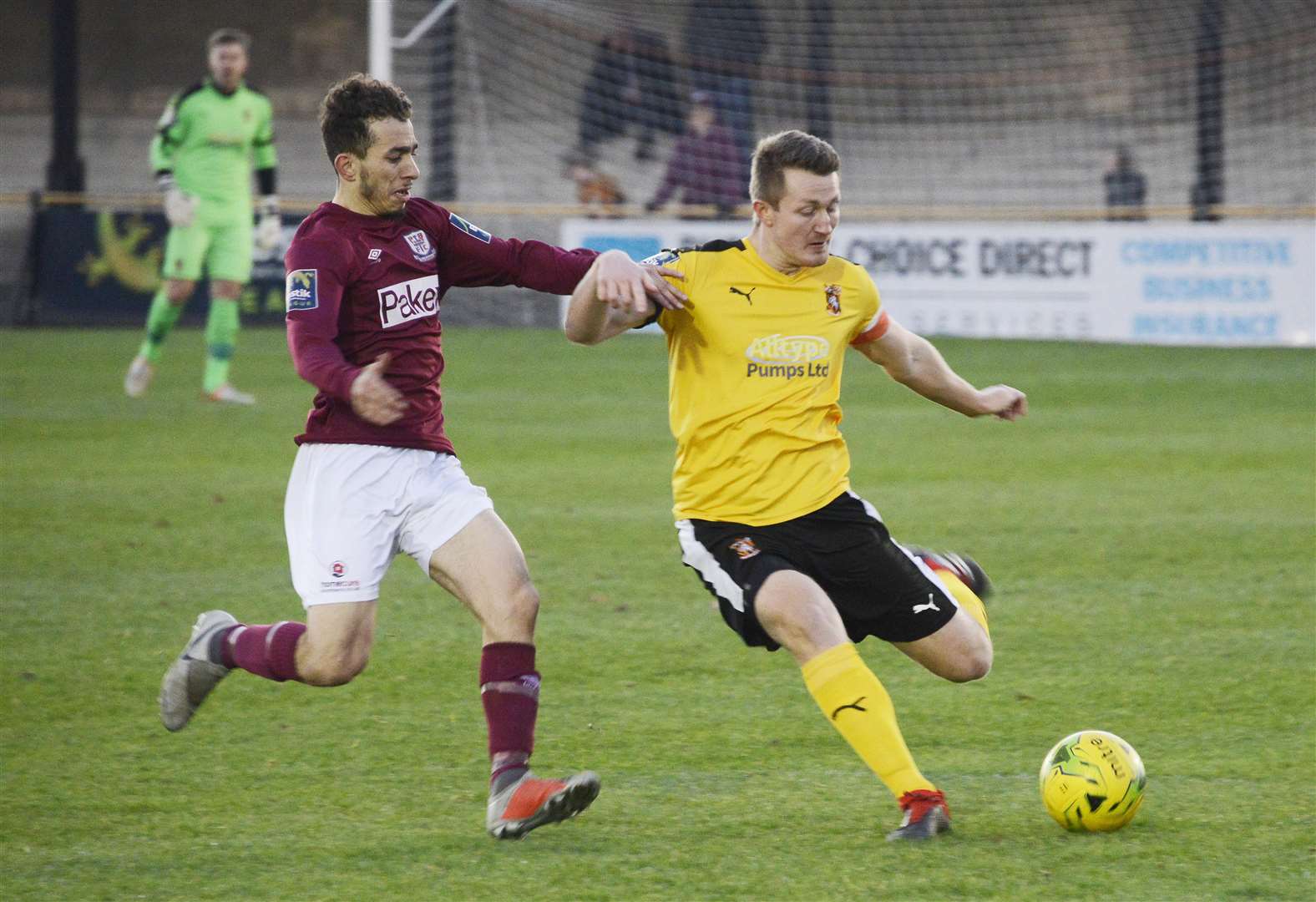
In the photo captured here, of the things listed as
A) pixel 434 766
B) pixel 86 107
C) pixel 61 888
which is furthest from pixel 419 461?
pixel 86 107

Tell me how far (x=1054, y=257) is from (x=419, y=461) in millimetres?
14364

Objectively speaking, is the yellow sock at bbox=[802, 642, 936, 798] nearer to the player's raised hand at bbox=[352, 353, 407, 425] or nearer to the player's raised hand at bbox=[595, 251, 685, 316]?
the player's raised hand at bbox=[595, 251, 685, 316]

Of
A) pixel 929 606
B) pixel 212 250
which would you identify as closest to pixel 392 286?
pixel 929 606

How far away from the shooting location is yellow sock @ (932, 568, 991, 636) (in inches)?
189

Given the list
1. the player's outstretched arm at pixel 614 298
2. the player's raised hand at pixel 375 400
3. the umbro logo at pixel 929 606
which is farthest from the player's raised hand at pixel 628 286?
the umbro logo at pixel 929 606

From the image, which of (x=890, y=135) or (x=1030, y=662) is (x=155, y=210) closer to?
(x=890, y=135)

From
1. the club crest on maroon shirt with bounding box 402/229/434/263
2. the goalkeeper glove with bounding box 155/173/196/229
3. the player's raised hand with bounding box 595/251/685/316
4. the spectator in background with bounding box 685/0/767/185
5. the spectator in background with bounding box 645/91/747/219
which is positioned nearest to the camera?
the player's raised hand with bounding box 595/251/685/316

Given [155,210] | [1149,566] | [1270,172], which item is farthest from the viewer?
[1270,172]

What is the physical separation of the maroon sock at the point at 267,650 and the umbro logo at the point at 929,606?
155 cm

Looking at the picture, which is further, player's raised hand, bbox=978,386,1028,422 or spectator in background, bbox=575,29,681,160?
spectator in background, bbox=575,29,681,160

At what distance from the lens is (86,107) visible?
96.9 ft

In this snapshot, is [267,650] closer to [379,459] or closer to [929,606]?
[379,459]

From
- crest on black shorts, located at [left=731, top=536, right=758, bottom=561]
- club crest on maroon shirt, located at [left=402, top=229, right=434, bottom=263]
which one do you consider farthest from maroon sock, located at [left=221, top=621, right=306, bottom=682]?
crest on black shorts, located at [left=731, top=536, right=758, bottom=561]

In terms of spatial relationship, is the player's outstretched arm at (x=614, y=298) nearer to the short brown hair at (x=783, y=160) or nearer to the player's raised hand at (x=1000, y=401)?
the short brown hair at (x=783, y=160)
